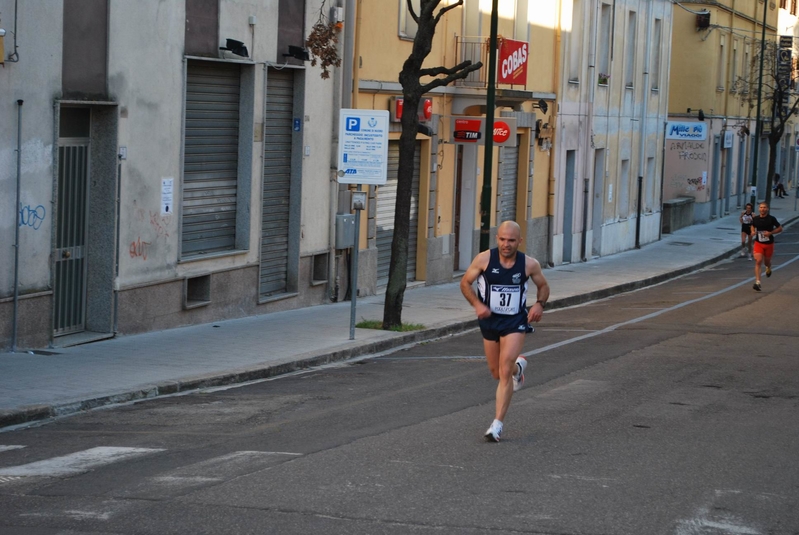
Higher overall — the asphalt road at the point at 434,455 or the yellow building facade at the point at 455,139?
the yellow building facade at the point at 455,139

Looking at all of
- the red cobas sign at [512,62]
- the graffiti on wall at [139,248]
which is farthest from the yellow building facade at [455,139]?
the graffiti on wall at [139,248]

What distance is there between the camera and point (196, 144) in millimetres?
17062

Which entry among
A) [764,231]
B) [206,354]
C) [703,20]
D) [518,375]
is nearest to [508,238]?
[518,375]

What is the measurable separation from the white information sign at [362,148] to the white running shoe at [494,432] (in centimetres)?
669

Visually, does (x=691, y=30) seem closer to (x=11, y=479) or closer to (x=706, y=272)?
(x=706, y=272)

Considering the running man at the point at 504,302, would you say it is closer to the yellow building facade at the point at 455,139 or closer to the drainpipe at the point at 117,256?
the drainpipe at the point at 117,256

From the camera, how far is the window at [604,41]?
3475cm

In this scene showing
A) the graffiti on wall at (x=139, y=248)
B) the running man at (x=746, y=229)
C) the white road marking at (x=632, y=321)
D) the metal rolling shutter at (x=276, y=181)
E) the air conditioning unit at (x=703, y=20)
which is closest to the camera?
the graffiti on wall at (x=139, y=248)

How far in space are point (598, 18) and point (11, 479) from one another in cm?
2832

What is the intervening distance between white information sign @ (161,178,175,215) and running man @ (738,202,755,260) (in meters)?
19.3

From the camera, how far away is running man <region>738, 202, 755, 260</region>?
3239 cm

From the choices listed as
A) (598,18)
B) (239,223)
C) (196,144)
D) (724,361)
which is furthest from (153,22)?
(598,18)

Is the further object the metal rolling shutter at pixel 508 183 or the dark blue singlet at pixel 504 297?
the metal rolling shutter at pixel 508 183

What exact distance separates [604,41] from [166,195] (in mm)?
21679
